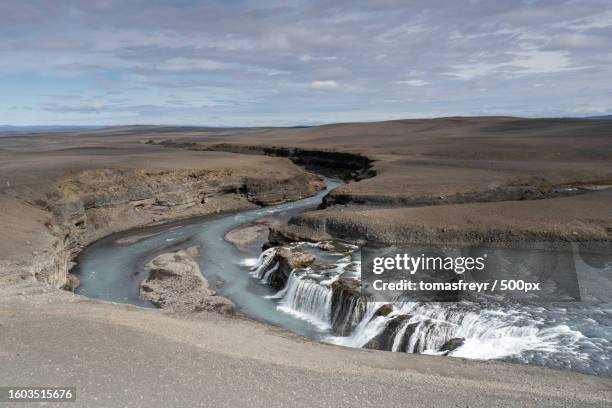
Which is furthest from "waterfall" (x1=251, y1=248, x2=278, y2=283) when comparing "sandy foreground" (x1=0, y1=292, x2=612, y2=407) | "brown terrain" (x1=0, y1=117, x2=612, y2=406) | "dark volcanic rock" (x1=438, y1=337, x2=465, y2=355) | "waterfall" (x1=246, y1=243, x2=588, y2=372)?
"sandy foreground" (x1=0, y1=292, x2=612, y2=407)

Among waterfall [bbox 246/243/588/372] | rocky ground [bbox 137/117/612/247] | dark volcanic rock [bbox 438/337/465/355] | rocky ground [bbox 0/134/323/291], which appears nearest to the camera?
waterfall [bbox 246/243/588/372]

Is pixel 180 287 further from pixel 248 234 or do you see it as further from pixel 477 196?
pixel 477 196

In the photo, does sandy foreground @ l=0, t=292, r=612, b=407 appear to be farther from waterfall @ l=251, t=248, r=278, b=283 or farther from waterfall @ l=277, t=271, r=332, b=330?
waterfall @ l=251, t=248, r=278, b=283

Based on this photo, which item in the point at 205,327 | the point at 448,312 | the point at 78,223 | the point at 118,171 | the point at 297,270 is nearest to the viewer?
the point at 205,327

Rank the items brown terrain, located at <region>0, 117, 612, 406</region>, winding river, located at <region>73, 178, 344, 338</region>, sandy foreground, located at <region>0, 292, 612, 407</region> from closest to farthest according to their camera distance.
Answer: sandy foreground, located at <region>0, 292, 612, 407</region>
brown terrain, located at <region>0, 117, 612, 406</region>
winding river, located at <region>73, 178, 344, 338</region>

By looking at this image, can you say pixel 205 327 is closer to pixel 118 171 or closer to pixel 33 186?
pixel 33 186

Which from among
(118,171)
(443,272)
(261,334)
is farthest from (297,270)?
(118,171)
